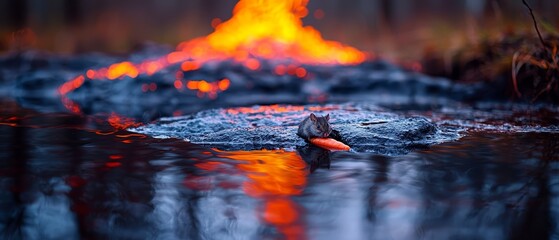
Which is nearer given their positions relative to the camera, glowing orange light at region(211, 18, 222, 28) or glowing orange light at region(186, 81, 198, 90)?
glowing orange light at region(186, 81, 198, 90)

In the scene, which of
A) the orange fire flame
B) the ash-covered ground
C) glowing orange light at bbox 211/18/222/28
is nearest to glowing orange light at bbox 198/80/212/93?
the orange fire flame

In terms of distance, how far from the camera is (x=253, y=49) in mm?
11344

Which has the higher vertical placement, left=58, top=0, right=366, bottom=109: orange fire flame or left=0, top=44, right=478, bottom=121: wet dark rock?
left=58, top=0, right=366, bottom=109: orange fire flame

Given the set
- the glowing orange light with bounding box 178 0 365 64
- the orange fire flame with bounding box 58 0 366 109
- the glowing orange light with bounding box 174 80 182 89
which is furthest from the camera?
the glowing orange light with bounding box 178 0 365 64

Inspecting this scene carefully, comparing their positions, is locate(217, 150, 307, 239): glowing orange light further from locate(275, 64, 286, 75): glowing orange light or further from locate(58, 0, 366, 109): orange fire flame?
locate(275, 64, 286, 75): glowing orange light

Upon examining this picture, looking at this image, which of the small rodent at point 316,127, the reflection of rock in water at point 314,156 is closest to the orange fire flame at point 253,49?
the small rodent at point 316,127

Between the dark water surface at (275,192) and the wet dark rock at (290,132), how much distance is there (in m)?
0.21

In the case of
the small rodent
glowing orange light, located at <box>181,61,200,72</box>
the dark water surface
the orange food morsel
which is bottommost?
the dark water surface

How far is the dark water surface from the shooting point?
1.83 meters

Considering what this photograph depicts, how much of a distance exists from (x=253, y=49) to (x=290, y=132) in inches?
303

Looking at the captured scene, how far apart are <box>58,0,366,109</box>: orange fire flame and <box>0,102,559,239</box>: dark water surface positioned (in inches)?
258

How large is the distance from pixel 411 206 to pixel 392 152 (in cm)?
122

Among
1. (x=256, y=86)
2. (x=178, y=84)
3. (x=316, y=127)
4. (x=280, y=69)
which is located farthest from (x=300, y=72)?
(x=316, y=127)

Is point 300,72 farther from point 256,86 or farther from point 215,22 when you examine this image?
point 215,22
